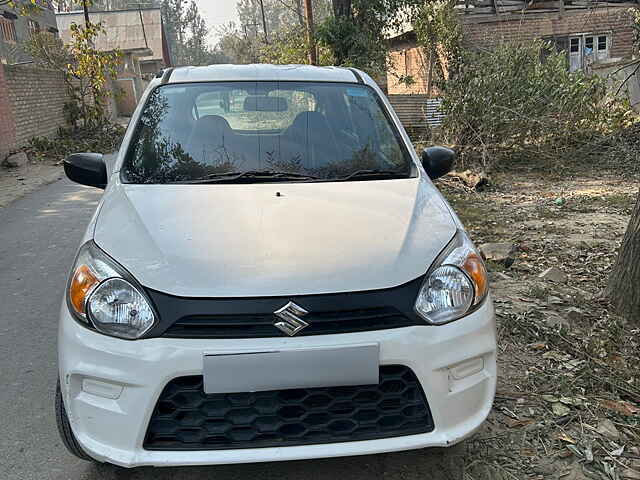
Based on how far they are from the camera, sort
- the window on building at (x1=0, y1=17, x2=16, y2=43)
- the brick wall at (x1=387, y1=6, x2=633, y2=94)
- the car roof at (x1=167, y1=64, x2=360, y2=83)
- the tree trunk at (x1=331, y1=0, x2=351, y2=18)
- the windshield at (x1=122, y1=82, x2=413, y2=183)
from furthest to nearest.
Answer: the window on building at (x1=0, y1=17, x2=16, y2=43), the brick wall at (x1=387, y1=6, x2=633, y2=94), the tree trunk at (x1=331, y1=0, x2=351, y2=18), the car roof at (x1=167, y1=64, x2=360, y2=83), the windshield at (x1=122, y1=82, x2=413, y2=183)

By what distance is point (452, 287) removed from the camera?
2213 mm

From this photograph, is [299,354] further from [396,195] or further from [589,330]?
[589,330]

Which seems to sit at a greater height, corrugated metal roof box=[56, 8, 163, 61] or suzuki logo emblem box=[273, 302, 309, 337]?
corrugated metal roof box=[56, 8, 163, 61]

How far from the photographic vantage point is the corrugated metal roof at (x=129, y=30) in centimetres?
4362

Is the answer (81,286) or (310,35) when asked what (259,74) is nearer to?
(81,286)

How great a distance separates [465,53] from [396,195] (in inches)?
383

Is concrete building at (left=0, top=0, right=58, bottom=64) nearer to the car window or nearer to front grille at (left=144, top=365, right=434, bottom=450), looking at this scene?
the car window

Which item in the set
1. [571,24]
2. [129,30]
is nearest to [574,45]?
[571,24]

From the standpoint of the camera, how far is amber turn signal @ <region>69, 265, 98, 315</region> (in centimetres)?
216

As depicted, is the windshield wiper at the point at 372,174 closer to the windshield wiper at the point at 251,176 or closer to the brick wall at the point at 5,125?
the windshield wiper at the point at 251,176

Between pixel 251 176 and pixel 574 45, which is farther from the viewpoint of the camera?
pixel 574 45

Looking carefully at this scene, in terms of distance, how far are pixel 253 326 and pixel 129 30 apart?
47.2m

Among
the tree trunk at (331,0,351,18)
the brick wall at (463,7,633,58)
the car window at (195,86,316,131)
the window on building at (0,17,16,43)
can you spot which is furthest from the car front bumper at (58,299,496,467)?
the window on building at (0,17,16,43)

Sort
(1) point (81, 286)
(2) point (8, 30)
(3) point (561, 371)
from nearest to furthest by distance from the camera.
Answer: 1. (1) point (81, 286)
2. (3) point (561, 371)
3. (2) point (8, 30)
